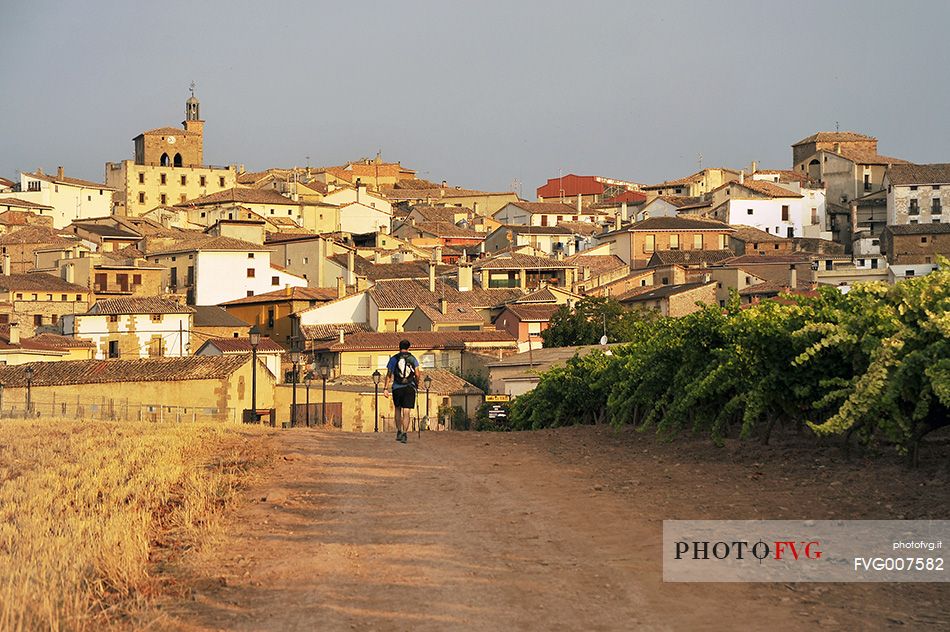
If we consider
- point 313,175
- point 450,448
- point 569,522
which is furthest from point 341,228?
point 569,522

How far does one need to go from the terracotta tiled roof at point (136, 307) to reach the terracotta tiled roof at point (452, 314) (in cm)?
1343

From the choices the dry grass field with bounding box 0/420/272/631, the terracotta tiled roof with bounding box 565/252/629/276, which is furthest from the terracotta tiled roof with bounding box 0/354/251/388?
the terracotta tiled roof with bounding box 565/252/629/276

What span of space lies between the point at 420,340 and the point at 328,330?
8759 millimetres

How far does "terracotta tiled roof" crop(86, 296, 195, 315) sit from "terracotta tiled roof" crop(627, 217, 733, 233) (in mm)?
35366

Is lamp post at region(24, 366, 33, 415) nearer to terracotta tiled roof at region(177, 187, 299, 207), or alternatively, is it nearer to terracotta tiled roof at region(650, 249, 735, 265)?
terracotta tiled roof at region(650, 249, 735, 265)

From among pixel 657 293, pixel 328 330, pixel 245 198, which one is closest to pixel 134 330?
pixel 328 330

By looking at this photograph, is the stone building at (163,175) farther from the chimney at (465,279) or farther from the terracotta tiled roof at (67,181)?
the chimney at (465,279)

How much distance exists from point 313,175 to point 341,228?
1188 inches

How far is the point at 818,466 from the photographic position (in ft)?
44.4

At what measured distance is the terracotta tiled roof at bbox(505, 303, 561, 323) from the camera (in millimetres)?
73000

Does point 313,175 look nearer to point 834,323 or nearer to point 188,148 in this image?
point 188,148

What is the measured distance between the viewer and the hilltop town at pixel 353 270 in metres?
51.8

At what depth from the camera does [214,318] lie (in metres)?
79.6

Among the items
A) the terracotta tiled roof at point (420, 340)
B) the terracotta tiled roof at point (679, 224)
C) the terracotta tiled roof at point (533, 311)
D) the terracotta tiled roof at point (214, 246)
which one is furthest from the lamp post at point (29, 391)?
the terracotta tiled roof at point (679, 224)
